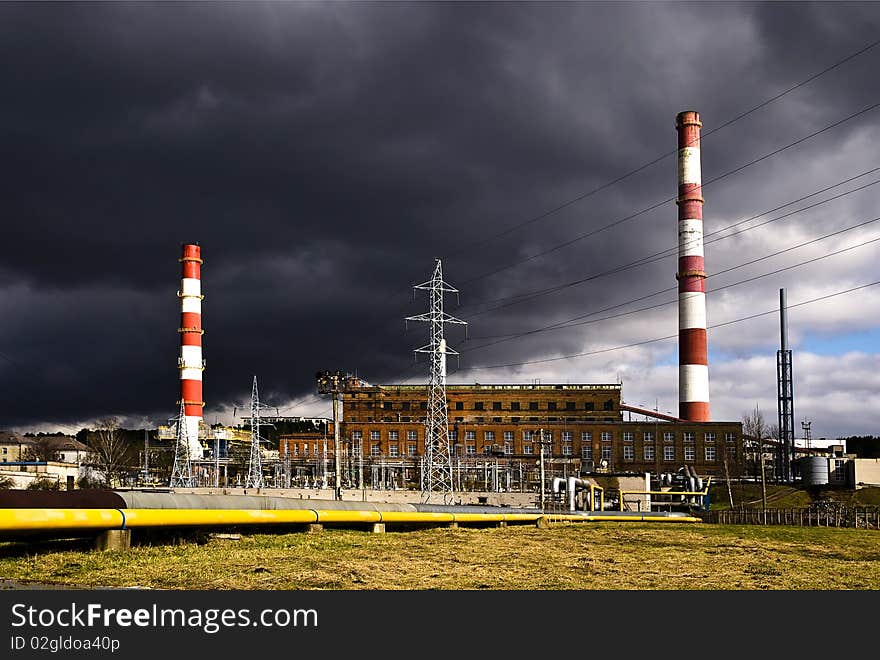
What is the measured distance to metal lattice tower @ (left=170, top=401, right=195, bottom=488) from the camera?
86613mm

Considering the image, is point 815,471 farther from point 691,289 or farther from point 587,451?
point 587,451

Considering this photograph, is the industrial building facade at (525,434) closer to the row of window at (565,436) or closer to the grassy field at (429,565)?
the row of window at (565,436)

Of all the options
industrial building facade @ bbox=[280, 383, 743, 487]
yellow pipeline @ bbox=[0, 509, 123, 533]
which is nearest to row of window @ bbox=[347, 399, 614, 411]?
industrial building facade @ bbox=[280, 383, 743, 487]

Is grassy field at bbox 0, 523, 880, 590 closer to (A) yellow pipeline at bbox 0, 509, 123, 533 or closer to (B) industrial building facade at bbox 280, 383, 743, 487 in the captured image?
(A) yellow pipeline at bbox 0, 509, 123, 533

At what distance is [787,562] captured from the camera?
571 inches

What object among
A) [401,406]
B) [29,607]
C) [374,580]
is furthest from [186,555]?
[401,406]

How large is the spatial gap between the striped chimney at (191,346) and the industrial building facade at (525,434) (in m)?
14.6

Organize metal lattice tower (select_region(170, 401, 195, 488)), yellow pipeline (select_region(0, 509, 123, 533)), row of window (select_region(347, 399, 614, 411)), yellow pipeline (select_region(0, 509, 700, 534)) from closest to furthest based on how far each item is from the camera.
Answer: yellow pipeline (select_region(0, 509, 123, 533))
yellow pipeline (select_region(0, 509, 700, 534))
metal lattice tower (select_region(170, 401, 195, 488))
row of window (select_region(347, 399, 614, 411))

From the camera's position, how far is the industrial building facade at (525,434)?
98.2 meters

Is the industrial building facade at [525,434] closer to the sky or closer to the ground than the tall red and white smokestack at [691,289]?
closer to the ground

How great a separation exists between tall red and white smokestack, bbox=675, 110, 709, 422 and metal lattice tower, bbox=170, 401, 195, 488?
47.3 metres

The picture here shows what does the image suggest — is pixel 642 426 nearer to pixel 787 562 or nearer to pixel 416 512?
pixel 416 512

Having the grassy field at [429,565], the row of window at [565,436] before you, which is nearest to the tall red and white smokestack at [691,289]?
the row of window at [565,436]

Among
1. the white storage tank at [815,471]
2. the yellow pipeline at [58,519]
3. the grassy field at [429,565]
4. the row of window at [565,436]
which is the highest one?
the yellow pipeline at [58,519]
